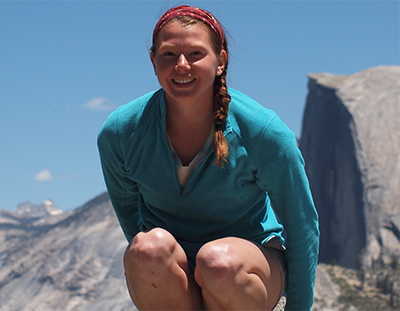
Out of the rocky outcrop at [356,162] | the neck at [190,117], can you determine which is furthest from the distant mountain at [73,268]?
the neck at [190,117]

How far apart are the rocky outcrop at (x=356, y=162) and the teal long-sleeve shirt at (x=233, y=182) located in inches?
1537

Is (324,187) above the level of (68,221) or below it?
above

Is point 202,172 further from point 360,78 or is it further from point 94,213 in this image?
point 94,213

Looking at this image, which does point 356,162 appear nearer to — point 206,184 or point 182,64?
point 206,184

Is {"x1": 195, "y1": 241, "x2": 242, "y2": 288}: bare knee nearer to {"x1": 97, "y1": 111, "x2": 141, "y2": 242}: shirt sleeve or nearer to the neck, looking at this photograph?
the neck

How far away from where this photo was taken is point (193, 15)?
2.26 meters

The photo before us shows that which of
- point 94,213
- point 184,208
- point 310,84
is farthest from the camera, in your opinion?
point 94,213

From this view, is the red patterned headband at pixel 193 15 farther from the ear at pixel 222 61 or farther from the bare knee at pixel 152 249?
the bare knee at pixel 152 249

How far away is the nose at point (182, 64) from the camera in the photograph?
7.24 feet

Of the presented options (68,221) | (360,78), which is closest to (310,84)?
(360,78)

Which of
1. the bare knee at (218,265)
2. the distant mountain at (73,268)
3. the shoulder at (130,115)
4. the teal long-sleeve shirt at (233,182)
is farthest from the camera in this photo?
the distant mountain at (73,268)

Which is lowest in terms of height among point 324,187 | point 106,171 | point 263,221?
point 324,187

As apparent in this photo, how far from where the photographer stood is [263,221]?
2.59 metres

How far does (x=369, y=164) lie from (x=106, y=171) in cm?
4331
